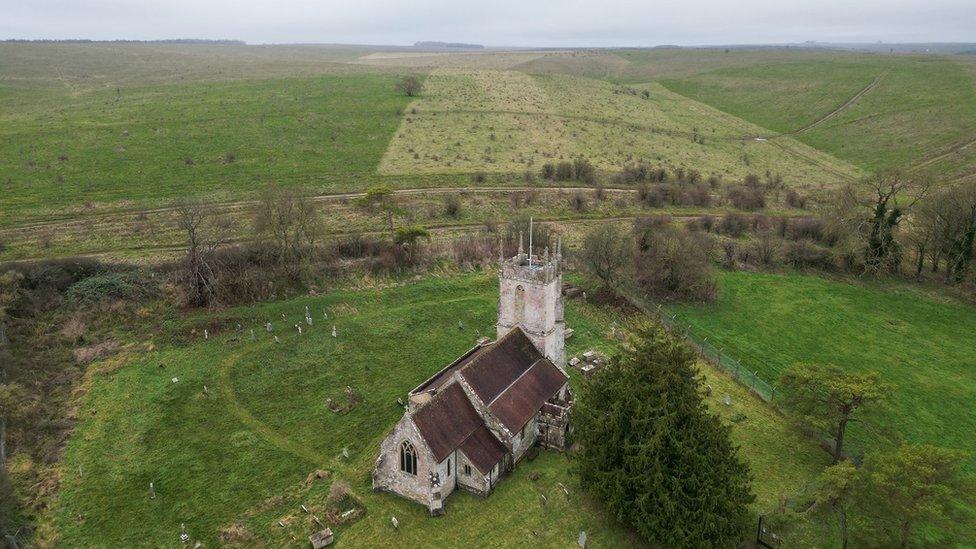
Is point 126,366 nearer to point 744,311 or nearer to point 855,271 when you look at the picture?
point 744,311

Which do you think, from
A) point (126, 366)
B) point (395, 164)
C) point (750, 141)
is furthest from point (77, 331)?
point (750, 141)

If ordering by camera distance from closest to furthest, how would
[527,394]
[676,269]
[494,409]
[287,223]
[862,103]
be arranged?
[494,409]
[527,394]
[287,223]
[676,269]
[862,103]

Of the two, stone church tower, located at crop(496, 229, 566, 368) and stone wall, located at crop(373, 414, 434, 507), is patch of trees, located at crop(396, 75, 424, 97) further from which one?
stone wall, located at crop(373, 414, 434, 507)

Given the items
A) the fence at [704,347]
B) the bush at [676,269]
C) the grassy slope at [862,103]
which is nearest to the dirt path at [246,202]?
the bush at [676,269]

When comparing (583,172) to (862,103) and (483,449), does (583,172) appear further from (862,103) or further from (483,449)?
(862,103)


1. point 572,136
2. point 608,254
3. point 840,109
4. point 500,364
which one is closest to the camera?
point 500,364

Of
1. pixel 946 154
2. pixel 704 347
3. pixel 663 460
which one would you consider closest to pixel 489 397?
pixel 663 460

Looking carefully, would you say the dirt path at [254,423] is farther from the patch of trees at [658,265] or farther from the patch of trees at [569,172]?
the patch of trees at [569,172]
